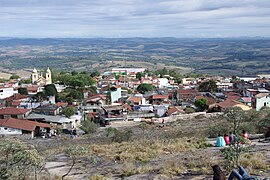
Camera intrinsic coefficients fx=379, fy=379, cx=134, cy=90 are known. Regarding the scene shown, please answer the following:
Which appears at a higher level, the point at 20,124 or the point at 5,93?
the point at 20,124

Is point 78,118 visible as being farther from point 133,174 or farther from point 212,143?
point 133,174

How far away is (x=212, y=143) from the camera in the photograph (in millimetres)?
16938

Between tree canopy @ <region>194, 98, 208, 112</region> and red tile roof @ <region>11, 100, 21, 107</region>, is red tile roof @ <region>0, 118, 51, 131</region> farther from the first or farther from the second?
tree canopy @ <region>194, 98, 208, 112</region>

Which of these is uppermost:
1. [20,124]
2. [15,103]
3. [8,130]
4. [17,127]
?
[20,124]

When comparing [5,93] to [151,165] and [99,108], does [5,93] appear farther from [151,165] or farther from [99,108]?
[151,165]

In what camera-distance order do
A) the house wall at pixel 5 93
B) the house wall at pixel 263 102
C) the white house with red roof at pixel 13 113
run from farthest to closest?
1. the house wall at pixel 5 93
2. the house wall at pixel 263 102
3. the white house with red roof at pixel 13 113

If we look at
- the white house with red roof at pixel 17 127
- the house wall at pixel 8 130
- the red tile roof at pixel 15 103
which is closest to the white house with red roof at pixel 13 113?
the white house with red roof at pixel 17 127

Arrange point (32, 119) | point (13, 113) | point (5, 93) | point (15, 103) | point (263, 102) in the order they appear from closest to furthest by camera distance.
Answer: point (32, 119) → point (13, 113) → point (263, 102) → point (15, 103) → point (5, 93)

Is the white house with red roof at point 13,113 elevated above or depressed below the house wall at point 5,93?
above

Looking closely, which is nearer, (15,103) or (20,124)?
(20,124)

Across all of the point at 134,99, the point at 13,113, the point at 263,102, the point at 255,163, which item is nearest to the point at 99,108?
the point at 134,99

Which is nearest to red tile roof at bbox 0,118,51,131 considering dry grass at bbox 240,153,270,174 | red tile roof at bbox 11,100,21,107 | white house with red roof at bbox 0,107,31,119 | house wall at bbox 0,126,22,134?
house wall at bbox 0,126,22,134

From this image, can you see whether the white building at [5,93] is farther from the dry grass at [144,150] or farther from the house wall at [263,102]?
the dry grass at [144,150]

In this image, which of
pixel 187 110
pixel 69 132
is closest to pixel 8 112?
pixel 69 132
